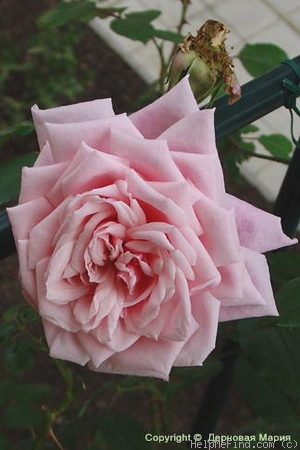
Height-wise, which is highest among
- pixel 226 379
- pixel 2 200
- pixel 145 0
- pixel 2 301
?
pixel 2 200

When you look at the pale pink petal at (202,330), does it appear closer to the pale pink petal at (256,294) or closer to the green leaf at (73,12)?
the pale pink petal at (256,294)

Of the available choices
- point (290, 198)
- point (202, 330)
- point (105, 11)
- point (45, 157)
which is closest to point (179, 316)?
point (202, 330)

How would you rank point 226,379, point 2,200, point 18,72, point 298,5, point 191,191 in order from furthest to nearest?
point 298,5
point 18,72
point 226,379
point 2,200
point 191,191

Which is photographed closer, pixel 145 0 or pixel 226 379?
pixel 226 379

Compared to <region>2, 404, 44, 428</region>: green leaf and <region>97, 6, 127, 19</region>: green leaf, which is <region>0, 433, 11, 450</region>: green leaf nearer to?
<region>2, 404, 44, 428</region>: green leaf

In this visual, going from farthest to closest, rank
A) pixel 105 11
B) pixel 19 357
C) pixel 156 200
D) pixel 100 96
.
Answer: pixel 100 96 → pixel 105 11 → pixel 19 357 → pixel 156 200

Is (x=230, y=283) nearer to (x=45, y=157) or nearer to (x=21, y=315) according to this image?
(x=45, y=157)

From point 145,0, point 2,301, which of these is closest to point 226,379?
point 2,301

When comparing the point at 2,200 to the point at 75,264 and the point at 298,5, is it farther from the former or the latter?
the point at 298,5

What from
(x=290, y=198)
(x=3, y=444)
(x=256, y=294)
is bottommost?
(x=3, y=444)
